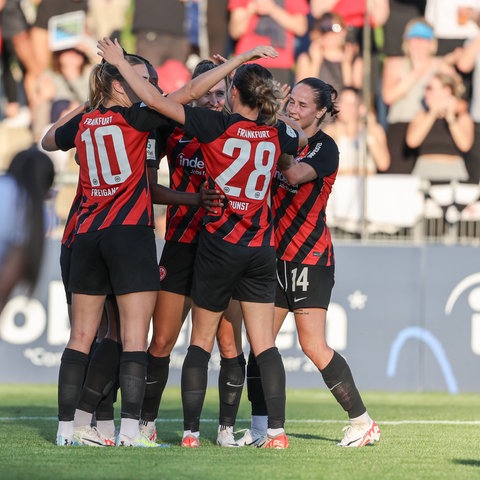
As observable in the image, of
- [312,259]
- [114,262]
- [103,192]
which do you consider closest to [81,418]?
[114,262]

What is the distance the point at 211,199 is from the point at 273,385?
112cm

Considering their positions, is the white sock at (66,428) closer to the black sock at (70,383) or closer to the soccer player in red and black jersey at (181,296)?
the black sock at (70,383)

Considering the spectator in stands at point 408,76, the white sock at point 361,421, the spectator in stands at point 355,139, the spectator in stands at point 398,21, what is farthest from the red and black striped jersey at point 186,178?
the spectator in stands at point 398,21

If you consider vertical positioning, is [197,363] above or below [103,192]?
below

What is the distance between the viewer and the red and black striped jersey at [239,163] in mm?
5863

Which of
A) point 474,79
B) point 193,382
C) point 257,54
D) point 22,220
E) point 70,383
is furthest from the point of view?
point 474,79

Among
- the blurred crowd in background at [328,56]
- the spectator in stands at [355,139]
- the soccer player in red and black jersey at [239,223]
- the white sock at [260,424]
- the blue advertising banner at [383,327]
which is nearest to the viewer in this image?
the soccer player in red and black jersey at [239,223]

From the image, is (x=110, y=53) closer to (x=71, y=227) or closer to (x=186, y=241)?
(x=71, y=227)

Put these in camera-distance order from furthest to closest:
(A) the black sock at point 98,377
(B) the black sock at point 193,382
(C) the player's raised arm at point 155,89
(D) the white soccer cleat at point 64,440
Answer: (A) the black sock at point 98,377
(B) the black sock at point 193,382
(D) the white soccer cleat at point 64,440
(C) the player's raised arm at point 155,89

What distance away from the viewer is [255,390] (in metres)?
6.85

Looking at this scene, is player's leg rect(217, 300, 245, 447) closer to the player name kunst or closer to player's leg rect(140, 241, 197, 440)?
player's leg rect(140, 241, 197, 440)

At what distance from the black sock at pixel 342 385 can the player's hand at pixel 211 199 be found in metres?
1.31

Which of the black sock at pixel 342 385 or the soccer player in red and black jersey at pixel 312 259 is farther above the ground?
the soccer player in red and black jersey at pixel 312 259

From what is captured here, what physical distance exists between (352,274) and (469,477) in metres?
6.93
